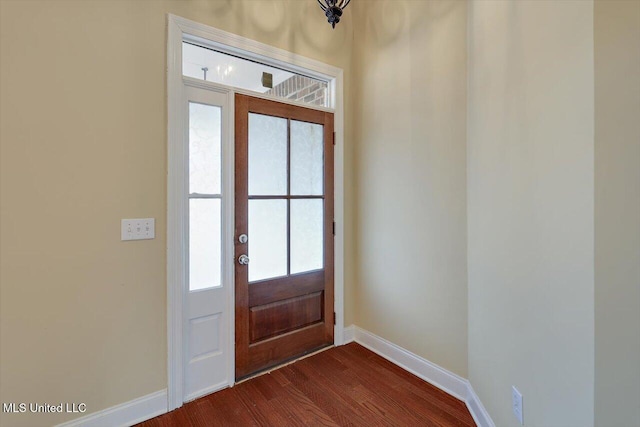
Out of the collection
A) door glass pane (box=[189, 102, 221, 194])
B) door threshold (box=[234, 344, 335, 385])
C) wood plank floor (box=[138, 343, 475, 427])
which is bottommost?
wood plank floor (box=[138, 343, 475, 427])

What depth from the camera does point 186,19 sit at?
6.18ft

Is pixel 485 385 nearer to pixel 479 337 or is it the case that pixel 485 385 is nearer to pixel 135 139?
pixel 479 337

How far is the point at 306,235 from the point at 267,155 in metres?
0.73

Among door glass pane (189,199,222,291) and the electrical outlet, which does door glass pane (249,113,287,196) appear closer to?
door glass pane (189,199,222,291)

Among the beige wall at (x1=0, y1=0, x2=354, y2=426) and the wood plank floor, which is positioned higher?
the beige wall at (x1=0, y1=0, x2=354, y2=426)

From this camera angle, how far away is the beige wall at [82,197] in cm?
147

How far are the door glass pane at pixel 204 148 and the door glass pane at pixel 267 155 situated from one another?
0.82 feet

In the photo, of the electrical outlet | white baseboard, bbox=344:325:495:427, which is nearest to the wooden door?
white baseboard, bbox=344:325:495:427

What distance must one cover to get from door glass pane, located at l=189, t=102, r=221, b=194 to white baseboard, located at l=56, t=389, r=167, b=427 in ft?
4.23

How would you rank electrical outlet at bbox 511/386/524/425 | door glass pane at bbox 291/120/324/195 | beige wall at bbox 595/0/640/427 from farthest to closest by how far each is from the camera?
door glass pane at bbox 291/120/324/195, electrical outlet at bbox 511/386/524/425, beige wall at bbox 595/0/640/427

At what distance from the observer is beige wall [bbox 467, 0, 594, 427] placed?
967mm

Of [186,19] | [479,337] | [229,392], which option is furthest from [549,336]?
[186,19]

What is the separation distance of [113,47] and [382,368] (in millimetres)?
2756

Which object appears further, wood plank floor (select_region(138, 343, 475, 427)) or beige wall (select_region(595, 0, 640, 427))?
wood plank floor (select_region(138, 343, 475, 427))
